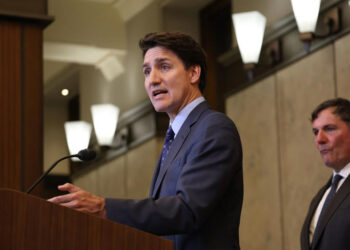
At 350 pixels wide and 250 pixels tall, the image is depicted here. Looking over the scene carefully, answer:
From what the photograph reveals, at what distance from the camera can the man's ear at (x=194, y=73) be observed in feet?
8.83

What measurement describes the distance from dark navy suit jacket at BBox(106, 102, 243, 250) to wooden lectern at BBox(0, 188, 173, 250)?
0.21 meters

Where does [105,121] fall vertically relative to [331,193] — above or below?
above

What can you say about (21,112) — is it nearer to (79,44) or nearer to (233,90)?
(233,90)

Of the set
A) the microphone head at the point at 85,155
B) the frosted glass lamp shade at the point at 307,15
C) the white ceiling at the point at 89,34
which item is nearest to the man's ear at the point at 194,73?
the microphone head at the point at 85,155

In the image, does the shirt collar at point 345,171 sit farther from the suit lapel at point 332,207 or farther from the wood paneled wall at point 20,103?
the wood paneled wall at point 20,103

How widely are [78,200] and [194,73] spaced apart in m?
0.82

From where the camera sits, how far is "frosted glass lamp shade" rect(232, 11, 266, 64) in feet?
20.7

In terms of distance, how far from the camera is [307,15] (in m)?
5.54

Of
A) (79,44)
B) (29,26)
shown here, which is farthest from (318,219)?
(79,44)

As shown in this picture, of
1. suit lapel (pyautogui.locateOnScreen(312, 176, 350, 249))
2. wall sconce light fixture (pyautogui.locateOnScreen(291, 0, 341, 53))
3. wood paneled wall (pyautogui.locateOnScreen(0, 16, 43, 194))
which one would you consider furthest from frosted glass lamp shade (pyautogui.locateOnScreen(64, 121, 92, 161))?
suit lapel (pyautogui.locateOnScreen(312, 176, 350, 249))

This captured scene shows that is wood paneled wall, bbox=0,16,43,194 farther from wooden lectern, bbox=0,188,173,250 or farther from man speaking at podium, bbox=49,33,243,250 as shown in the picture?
wooden lectern, bbox=0,188,173,250

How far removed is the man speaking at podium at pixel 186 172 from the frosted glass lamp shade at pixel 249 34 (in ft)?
11.8

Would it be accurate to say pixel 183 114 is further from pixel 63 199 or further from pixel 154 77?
pixel 63 199

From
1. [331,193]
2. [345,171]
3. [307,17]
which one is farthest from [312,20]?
[331,193]
